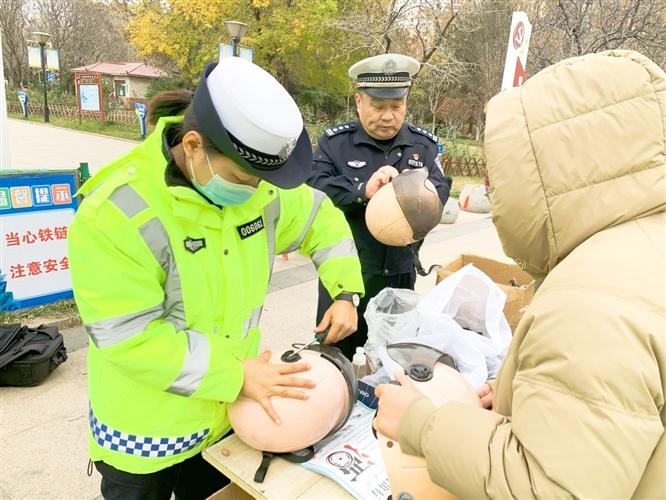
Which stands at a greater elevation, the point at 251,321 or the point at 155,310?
the point at 155,310

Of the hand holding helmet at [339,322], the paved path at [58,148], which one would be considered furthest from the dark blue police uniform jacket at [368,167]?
the paved path at [58,148]

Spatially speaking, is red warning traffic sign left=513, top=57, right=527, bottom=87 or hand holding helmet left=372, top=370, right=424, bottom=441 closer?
hand holding helmet left=372, top=370, right=424, bottom=441

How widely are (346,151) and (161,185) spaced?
1659 millimetres

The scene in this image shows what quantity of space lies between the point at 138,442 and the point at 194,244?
0.59 meters

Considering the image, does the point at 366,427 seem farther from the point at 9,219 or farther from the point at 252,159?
the point at 9,219

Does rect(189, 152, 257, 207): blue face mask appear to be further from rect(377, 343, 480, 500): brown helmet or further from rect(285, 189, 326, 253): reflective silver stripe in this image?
rect(377, 343, 480, 500): brown helmet

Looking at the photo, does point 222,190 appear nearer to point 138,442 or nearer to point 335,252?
point 335,252

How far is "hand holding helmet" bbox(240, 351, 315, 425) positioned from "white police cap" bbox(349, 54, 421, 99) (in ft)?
5.79

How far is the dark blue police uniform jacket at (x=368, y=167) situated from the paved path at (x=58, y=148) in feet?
26.4

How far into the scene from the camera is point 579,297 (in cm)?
79

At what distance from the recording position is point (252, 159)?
121 cm

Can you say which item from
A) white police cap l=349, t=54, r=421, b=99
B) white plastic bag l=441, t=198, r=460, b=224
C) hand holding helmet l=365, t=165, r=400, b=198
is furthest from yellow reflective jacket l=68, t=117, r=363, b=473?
white plastic bag l=441, t=198, r=460, b=224

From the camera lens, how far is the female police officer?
1192mm

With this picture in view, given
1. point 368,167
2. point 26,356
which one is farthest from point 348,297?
point 26,356
